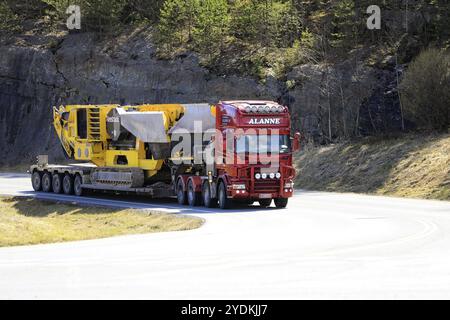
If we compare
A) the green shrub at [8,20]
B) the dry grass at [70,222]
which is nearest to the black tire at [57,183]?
the dry grass at [70,222]

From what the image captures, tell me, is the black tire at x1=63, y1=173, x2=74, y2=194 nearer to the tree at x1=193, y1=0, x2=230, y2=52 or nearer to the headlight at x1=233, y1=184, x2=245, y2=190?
the headlight at x1=233, y1=184, x2=245, y2=190

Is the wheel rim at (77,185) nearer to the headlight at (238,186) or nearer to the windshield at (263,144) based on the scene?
the windshield at (263,144)

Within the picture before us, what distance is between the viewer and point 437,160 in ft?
116

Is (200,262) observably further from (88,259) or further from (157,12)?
(157,12)

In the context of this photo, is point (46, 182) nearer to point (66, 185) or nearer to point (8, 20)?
point (66, 185)

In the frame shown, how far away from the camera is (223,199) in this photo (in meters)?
29.6

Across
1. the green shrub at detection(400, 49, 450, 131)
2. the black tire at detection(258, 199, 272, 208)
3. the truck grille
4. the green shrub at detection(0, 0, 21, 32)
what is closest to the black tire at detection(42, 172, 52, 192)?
the black tire at detection(258, 199, 272, 208)

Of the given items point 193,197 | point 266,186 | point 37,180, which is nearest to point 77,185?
point 37,180

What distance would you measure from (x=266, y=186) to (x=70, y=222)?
626 cm

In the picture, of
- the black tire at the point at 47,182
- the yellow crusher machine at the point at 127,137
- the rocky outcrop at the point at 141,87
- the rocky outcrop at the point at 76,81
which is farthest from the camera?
the rocky outcrop at the point at 76,81

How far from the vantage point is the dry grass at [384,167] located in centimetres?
3416

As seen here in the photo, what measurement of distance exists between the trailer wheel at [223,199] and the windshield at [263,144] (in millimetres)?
1273
